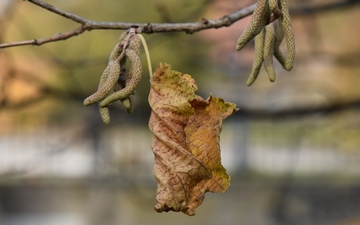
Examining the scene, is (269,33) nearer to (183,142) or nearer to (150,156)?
(183,142)

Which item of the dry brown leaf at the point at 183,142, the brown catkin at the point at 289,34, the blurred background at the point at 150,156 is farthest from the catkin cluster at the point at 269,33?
the blurred background at the point at 150,156

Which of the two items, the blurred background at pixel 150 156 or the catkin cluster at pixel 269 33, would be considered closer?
the catkin cluster at pixel 269 33

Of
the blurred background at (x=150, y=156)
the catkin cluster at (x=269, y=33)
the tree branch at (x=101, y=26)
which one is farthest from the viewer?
the blurred background at (x=150, y=156)

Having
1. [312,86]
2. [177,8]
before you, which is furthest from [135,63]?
[312,86]

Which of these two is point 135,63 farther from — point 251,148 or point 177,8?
point 251,148

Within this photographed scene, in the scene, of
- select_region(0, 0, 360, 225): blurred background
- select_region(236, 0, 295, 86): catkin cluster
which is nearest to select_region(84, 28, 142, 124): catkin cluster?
select_region(236, 0, 295, 86): catkin cluster

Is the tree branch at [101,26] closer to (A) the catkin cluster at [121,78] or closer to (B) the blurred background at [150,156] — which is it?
(A) the catkin cluster at [121,78]

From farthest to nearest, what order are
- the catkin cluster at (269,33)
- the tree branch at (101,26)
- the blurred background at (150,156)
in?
1. the blurred background at (150,156)
2. the tree branch at (101,26)
3. the catkin cluster at (269,33)

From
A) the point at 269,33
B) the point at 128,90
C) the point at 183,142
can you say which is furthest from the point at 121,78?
the point at 269,33
